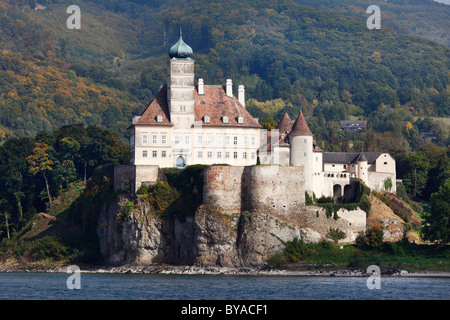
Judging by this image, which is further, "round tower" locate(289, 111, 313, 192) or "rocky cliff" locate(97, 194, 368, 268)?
"round tower" locate(289, 111, 313, 192)

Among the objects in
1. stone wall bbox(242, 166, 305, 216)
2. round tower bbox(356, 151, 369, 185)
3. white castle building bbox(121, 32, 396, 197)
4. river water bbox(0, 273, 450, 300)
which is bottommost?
river water bbox(0, 273, 450, 300)

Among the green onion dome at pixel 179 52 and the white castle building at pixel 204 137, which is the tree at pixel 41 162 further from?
the green onion dome at pixel 179 52

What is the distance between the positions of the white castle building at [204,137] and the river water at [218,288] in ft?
45.7

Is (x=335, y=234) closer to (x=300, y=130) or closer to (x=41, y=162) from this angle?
(x=300, y=130)

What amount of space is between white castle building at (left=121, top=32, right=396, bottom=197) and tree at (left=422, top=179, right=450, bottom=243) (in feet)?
38.6

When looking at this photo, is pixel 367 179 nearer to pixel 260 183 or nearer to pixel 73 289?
pixel 260 183

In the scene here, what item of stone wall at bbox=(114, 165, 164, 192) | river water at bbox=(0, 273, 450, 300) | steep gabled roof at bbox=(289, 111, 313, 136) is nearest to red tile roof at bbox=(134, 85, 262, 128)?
steep gabled roof at bbox=(289, 111, 313, 136)

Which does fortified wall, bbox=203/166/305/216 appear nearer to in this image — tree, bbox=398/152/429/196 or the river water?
the river water

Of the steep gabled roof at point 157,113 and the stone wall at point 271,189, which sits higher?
the steep gabled roof at point 157,113

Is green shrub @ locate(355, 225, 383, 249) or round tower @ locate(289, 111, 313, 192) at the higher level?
round tower @ locate(289, 111, 313, 192)

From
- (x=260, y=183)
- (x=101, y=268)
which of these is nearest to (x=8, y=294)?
(x=101, y=268)

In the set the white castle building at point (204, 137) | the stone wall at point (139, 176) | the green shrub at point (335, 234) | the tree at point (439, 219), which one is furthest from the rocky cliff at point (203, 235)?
the tree at point (439, 219)

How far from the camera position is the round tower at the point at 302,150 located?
9300 centimetres

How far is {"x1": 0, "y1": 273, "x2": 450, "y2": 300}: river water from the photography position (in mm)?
68000
